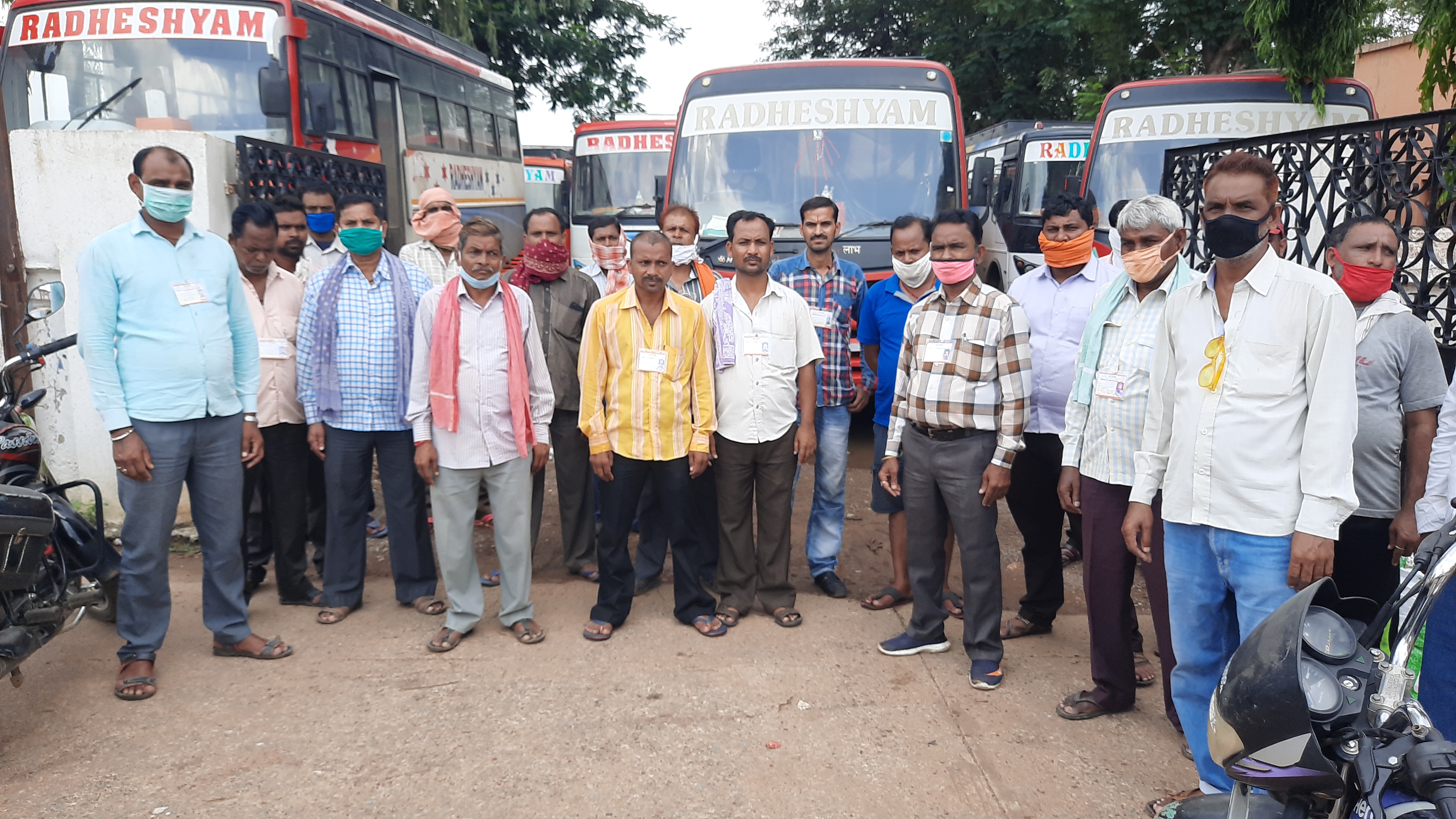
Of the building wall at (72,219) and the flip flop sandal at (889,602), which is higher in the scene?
the building wall at (72,219)

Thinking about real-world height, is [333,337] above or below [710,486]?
above

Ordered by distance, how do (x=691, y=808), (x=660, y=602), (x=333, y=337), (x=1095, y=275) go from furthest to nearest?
(x=660, y=602), (x=333, y=337), (x=1095, y=275), (x=691, y=808)

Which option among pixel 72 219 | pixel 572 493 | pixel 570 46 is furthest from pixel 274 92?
pixel 570 46

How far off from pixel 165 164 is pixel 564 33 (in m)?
21.6

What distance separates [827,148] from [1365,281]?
4.61 meters

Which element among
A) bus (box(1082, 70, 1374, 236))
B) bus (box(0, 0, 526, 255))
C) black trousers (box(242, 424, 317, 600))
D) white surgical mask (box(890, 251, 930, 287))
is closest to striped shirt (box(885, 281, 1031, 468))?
white surgical mask (box(890, 251, 930, 287))

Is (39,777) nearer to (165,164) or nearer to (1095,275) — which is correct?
(165,164)

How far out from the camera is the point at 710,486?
16.2 ft

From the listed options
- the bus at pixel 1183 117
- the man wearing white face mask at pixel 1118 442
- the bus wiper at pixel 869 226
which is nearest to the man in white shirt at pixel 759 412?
the man wearing white face mask at pixel 1118 442

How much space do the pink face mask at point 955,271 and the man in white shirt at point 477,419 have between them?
1824 millimetres

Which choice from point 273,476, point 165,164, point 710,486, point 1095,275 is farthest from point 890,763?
point 165,164

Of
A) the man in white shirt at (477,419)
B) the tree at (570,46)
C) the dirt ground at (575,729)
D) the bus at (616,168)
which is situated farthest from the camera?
the tree at (570,46)

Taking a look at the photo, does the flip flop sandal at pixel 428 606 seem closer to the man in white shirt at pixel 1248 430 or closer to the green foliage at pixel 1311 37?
the man in white shirt at pixel 1248 430

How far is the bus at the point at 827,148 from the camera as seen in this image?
7.54m
